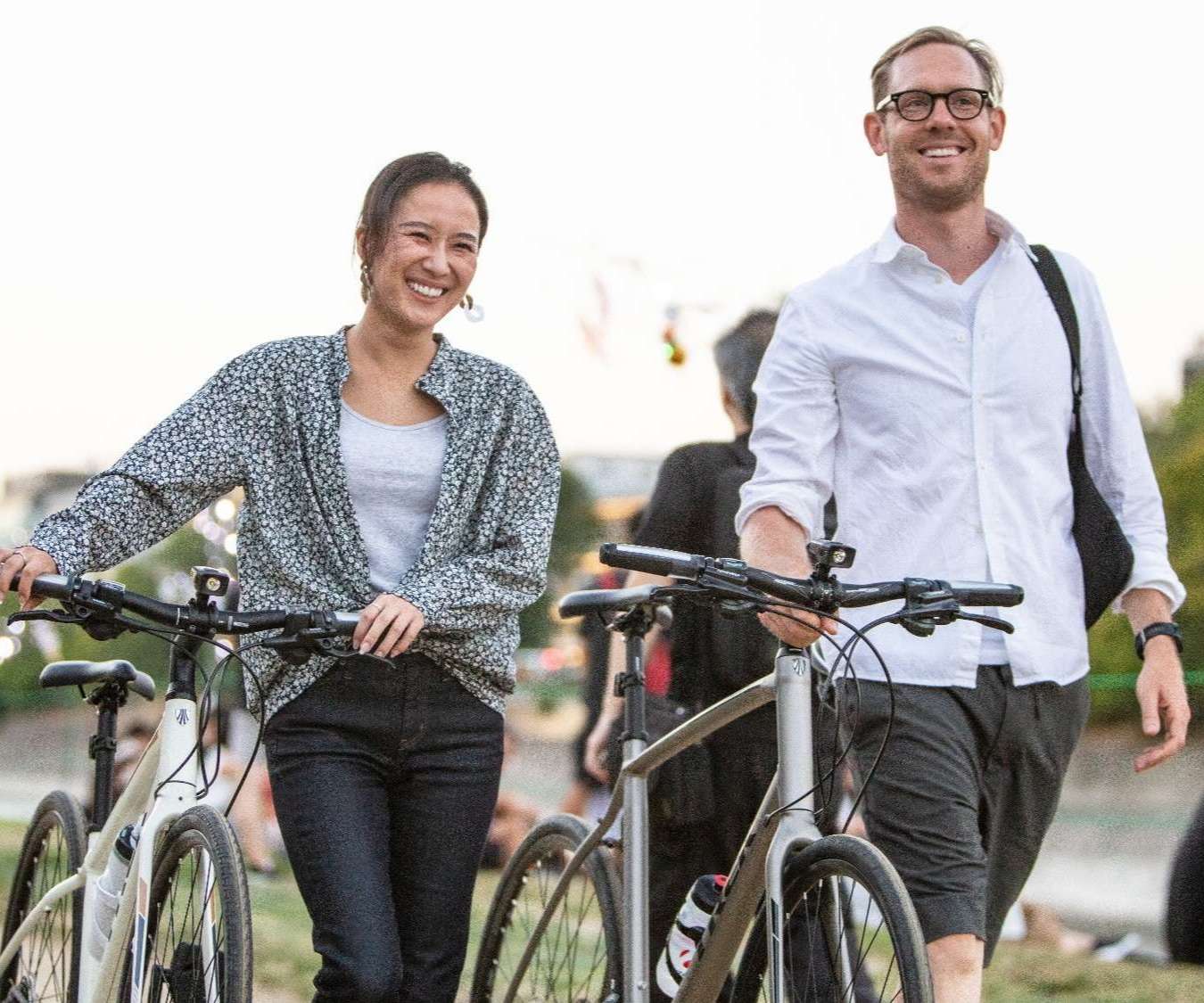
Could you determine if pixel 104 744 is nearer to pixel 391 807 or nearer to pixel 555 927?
pixel 391 807

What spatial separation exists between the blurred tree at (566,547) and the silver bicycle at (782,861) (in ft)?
131

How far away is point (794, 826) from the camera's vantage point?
3266mm

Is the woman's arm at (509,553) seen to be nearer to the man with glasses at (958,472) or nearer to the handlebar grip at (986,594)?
the man with glasses at (958,472)

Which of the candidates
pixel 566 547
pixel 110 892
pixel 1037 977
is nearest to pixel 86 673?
pixel 110 892

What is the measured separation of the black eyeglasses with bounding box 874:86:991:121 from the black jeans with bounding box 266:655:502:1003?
4.69 feet

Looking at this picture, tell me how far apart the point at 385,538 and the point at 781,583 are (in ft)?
3.22

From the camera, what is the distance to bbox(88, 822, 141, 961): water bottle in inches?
154

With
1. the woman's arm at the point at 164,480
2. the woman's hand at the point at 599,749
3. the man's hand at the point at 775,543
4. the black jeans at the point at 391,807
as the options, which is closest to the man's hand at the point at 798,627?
the man's hand at the point at 775,543

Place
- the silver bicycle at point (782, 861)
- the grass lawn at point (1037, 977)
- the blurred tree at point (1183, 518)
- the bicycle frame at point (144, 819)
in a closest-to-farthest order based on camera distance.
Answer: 1. the silver bicycle at point (782, 861)
2. the bicycle frame at point (144, 819)
3. the grass lawn at point (1037, 977)
4. the blurred tree at point (1183, 518)

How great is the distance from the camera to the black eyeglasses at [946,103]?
12.4 ft

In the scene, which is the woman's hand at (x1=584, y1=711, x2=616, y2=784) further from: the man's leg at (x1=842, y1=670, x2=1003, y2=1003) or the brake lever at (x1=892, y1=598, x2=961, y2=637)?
the brake lever at (x1=892, y1=598, x2=961, y2=637)

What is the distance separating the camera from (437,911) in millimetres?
3818

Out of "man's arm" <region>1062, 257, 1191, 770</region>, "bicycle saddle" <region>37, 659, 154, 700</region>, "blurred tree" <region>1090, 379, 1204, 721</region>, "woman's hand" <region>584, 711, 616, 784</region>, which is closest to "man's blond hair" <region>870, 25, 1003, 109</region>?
"man's arm" <region>1062, 257, 1191, 770</region>

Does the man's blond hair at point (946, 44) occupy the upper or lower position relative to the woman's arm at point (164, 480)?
upper
